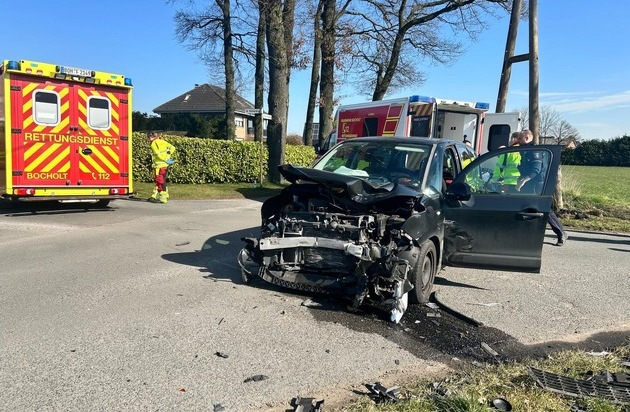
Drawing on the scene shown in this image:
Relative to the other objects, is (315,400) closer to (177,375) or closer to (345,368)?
(345,368)

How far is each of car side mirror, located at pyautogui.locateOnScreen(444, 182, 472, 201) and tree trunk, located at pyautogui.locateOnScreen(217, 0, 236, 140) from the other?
19.8 metres

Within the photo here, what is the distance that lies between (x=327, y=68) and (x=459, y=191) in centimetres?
2017

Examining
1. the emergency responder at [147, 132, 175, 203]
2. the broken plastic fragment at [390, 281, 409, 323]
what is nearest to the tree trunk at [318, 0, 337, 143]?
the emergency responder at [147, 132, 175, 203]

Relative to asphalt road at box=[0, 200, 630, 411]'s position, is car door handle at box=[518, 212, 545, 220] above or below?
above

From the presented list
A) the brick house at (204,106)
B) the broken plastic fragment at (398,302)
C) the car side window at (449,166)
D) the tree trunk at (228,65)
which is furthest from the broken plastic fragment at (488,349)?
the brick house at (204,106)

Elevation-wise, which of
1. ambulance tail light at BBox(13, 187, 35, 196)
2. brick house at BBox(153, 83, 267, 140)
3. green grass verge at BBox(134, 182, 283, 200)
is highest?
brick house at BBox(153, 83, 267, 140)

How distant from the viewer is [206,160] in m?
17.0

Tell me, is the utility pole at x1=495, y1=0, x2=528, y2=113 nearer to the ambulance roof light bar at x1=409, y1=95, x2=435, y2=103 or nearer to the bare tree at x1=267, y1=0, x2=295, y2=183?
the ambulance roof light bar at x1=409, y1=95, x2=435, y2=103

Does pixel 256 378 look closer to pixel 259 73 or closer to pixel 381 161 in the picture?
pixel 381 161

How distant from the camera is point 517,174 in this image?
576 cm

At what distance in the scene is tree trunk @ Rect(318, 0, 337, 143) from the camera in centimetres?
2362

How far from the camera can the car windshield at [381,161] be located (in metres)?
5.73

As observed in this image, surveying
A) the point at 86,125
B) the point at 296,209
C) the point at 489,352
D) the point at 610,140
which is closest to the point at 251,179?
the point at 86,125

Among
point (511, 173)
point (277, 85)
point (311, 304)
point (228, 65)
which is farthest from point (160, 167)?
point (228, 65)
